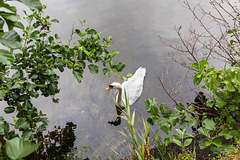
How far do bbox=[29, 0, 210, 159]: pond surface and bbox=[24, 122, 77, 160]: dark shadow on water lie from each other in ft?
0.41

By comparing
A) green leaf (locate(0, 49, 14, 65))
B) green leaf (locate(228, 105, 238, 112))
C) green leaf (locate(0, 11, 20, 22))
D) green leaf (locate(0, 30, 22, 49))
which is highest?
green leaf (locate(0, 11, 20, 22))

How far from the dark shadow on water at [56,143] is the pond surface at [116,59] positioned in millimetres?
125

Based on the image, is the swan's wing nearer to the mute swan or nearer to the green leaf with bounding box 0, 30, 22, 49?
the mute swan

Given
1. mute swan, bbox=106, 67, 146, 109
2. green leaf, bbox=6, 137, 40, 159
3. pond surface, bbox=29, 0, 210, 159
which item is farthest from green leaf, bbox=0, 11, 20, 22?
mute swan, bbox=106, 67, 146, 109

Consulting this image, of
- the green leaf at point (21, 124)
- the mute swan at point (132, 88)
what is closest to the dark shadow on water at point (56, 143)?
the mute swan at point (132, 88)

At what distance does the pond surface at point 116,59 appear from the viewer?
396 centimetres

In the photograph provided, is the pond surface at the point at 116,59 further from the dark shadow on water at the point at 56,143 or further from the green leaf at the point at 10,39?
the green leaf at the point at 10,39

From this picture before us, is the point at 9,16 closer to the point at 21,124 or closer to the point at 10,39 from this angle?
the point at 10,39

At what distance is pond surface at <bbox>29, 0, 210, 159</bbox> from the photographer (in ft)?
13.0

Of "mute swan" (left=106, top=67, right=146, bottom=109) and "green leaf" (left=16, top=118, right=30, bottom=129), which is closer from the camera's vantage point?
"green leaf" (left=16, top=118, right=30, bottom=129)

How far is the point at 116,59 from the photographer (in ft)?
17.3

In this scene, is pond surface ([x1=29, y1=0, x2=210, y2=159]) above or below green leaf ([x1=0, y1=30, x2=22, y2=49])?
above

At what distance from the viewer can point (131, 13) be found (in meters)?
6.70

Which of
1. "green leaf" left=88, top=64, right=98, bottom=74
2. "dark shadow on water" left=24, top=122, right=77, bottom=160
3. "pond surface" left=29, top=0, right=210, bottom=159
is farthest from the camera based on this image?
"pond surface" left=29, top=0, right=210, bottom=159
